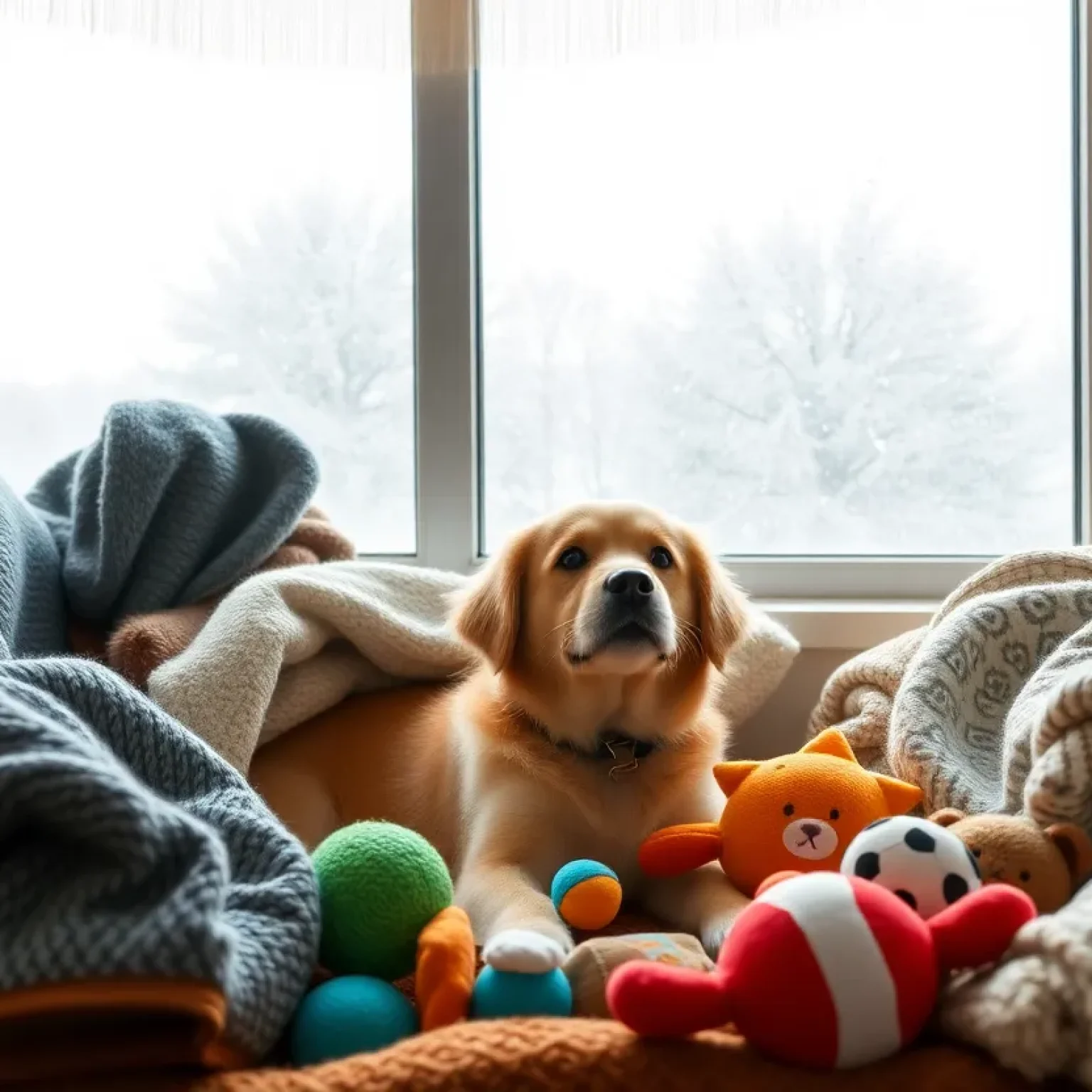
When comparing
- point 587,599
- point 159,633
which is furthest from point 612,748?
point 159,633

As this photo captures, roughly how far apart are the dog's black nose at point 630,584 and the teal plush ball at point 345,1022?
549 millimetres

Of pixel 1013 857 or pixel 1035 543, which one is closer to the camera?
pixel 1013 857

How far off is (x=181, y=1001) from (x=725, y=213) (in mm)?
1588

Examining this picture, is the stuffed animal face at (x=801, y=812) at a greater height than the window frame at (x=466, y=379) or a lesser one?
lesser

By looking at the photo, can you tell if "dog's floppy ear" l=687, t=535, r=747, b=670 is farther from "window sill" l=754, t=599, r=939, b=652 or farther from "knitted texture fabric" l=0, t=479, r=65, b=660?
"knitted texture fabric" l=0, t=479, r=65, b=660

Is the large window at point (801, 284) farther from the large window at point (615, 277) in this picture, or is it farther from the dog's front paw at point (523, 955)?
the dog's front paw at point (523, 955)

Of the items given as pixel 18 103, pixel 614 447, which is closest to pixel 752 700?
pixel 614 447

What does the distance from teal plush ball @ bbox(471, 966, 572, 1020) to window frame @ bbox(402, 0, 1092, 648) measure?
1.06m

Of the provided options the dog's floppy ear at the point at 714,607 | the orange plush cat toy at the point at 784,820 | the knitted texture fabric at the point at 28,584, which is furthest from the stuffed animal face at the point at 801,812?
the knitted texture fabric at the point at 28,584

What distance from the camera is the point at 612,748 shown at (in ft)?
4.40

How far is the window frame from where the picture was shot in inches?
72.9

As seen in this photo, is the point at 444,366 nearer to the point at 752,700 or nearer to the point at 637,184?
the point at 637,184

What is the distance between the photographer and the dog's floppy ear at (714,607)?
4.50 feet

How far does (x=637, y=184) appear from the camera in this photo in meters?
1.91
